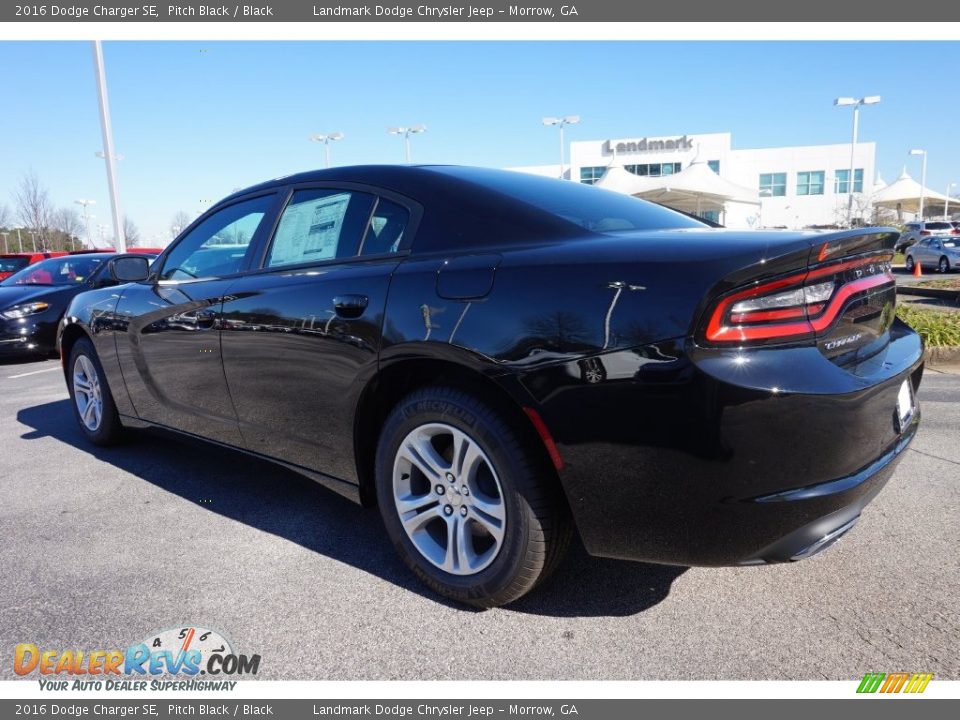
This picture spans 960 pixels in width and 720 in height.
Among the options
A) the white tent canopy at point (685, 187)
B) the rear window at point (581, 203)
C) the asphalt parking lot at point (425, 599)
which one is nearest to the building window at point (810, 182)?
the white tent canopy at point (685, 187)

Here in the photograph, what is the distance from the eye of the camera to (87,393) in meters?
4.49

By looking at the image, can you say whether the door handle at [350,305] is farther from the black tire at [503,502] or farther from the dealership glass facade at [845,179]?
the dealership glass facade at [845,179]

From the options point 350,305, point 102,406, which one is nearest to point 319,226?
point 350,305

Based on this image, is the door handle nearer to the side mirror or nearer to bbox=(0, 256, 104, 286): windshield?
the side mirror

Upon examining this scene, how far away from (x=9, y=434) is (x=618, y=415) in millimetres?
4885

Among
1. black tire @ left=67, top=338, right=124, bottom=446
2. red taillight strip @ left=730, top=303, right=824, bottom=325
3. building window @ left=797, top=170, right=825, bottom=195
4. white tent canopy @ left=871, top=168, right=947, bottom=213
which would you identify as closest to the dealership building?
building window @ left=797, top=170, right=825, bottom=195

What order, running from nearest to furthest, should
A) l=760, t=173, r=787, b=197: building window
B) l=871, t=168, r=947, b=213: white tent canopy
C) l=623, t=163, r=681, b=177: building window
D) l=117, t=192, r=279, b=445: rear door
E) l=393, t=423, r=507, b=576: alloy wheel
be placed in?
1. l=393, t=423, r=507, b=576: alloy wheel
2. l=117, t=192, r=279, b=445: rear door
3. l=871, t=168, r=947, b=213: white tent canopy
4. l=623, t=163, r=681, b=177: building window
5. l=760, t=173, r=787, b=197: building window

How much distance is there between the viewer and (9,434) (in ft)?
16.2

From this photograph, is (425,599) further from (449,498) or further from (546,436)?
(546,436)

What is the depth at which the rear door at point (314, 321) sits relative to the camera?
254cm

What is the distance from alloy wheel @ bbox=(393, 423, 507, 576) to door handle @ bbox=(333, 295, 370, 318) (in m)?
0.50

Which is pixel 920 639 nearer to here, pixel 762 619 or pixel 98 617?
pixel 762 619

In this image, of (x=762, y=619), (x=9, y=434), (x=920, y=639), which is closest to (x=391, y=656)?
(x=762, y=619)

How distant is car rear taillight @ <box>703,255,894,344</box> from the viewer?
70.9 inches
